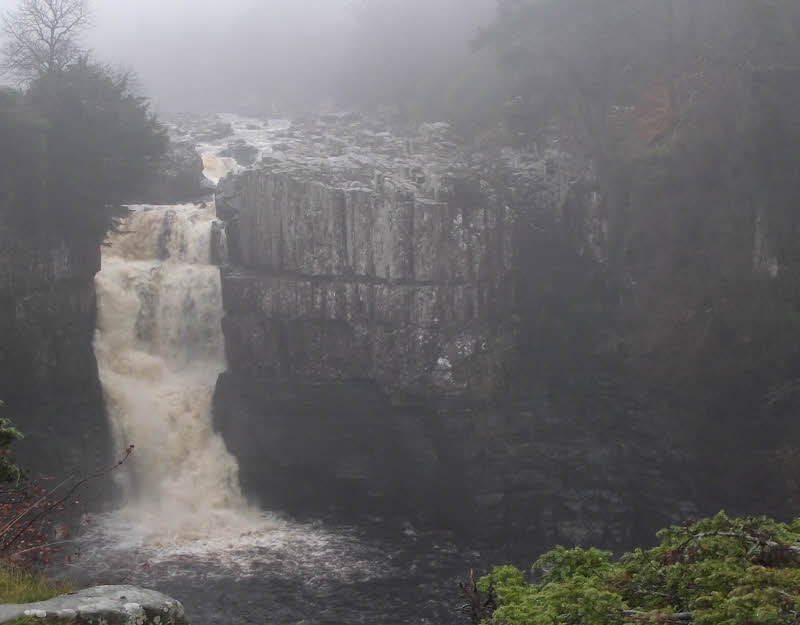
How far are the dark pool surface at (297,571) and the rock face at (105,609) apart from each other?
1076 centimetres

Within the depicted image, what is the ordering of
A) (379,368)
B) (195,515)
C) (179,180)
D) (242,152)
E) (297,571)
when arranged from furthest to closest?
(242,152)
(179,180)
(379,368)
(195,515)
(297,571)

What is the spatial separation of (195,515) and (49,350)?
7422 millimetres

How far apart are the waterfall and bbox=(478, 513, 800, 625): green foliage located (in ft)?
66.2

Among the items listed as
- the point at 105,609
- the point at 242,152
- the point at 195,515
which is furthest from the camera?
the point at 242,152

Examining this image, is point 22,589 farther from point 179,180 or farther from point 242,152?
point 242,152

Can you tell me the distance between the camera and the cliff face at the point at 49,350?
2591 centimetres

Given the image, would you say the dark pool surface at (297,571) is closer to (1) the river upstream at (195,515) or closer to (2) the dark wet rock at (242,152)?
(1) the river upstream at (195,515)

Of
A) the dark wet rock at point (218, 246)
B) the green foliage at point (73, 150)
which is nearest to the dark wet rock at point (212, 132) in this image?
the green foliage at point (73, 150)

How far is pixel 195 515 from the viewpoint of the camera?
26281 mm

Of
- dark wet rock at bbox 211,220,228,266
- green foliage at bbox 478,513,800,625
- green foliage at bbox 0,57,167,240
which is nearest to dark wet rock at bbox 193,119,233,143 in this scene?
green foliage at bbox 0,57,167,240

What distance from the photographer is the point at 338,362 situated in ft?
94.6

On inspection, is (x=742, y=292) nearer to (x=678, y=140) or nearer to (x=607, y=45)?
(x=678, y=140)

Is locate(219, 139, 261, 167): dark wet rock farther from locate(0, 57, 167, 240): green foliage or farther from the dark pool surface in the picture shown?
the dark pool surface

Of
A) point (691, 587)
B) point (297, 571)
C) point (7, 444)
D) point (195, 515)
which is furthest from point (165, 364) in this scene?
point (691, 587)
